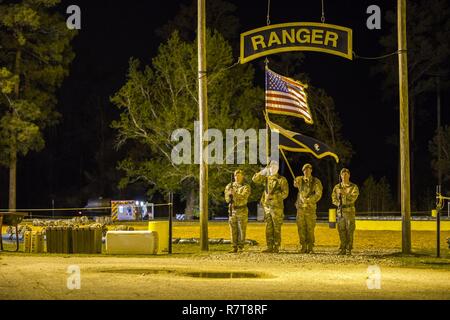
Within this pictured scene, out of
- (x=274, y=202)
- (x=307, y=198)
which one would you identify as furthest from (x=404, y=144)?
(x=274, y=202)

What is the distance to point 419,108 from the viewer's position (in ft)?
221

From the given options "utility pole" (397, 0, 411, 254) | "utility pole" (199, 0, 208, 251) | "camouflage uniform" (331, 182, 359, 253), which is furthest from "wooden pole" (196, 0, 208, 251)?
"utility pole" (397, 0, 411, 254)

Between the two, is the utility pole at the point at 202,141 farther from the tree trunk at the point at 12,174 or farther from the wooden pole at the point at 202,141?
the tree trunk at the point at 12,174

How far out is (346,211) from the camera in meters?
20.6

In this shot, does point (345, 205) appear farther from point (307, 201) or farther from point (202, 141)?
point (202, 141)

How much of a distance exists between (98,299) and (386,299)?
4.20 m

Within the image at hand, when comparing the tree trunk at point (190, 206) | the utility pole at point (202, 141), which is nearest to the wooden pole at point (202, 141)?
the utility pole at point (202, 141)

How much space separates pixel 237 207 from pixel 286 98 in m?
3.74

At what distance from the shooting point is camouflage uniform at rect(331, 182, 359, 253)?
20500mm

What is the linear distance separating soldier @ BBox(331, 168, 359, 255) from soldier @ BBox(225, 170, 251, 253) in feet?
7.61

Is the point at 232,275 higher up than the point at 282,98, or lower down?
lower down

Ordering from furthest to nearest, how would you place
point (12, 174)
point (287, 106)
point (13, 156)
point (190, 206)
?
point (12, 174) → point (13, 156) → point (190, 206) → point (287, 106)

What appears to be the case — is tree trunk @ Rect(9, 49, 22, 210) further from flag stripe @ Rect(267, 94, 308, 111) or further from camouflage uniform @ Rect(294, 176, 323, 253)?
camouflage uniform @ Rect(294, 176, 323, 253)

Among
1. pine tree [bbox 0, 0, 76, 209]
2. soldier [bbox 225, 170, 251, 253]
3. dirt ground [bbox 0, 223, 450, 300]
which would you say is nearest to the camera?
dirt ground [bbox 0, 223, 450, 300]
